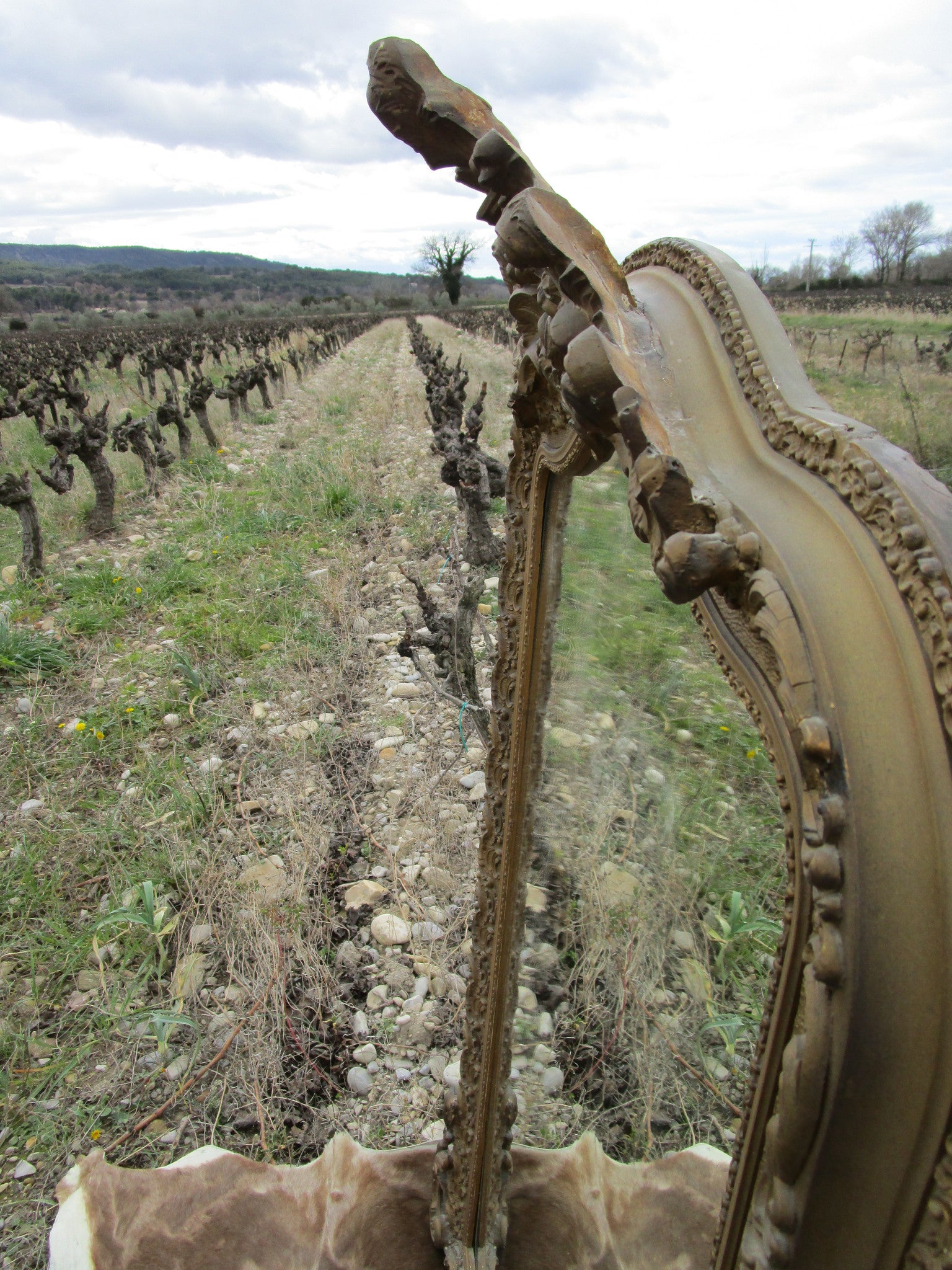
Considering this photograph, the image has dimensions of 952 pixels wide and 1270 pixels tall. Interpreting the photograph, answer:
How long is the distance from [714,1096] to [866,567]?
1.25 m

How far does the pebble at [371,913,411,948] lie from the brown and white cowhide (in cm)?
107

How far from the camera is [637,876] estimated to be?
1.30 m

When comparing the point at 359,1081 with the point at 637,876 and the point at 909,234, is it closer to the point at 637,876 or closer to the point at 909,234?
the point at 637,876

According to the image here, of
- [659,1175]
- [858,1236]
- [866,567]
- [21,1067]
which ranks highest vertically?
[866,567]

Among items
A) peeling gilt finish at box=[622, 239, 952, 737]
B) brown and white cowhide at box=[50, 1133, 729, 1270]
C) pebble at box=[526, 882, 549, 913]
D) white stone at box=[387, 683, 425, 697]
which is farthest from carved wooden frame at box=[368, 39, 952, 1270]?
white stone at box=[387, 683, 425, 697]

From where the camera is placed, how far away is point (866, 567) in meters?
0.52

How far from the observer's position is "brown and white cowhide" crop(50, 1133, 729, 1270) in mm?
1496

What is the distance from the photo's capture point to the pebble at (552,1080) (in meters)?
1.53

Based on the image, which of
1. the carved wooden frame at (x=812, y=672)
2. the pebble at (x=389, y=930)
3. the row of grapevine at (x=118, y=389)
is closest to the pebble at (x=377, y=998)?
the pebble at (x=389, y=930)

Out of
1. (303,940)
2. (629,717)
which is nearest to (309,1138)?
(303,940)

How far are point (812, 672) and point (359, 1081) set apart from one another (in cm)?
229

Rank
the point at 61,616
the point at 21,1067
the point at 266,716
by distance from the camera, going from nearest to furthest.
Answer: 1. the point at 21,1067
2. the point at 266,716
3. the point at 61,616

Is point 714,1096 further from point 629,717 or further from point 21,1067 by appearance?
point 21,1067

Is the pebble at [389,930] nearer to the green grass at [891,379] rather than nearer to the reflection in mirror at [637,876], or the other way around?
the reflection in mirror at [637,876]
